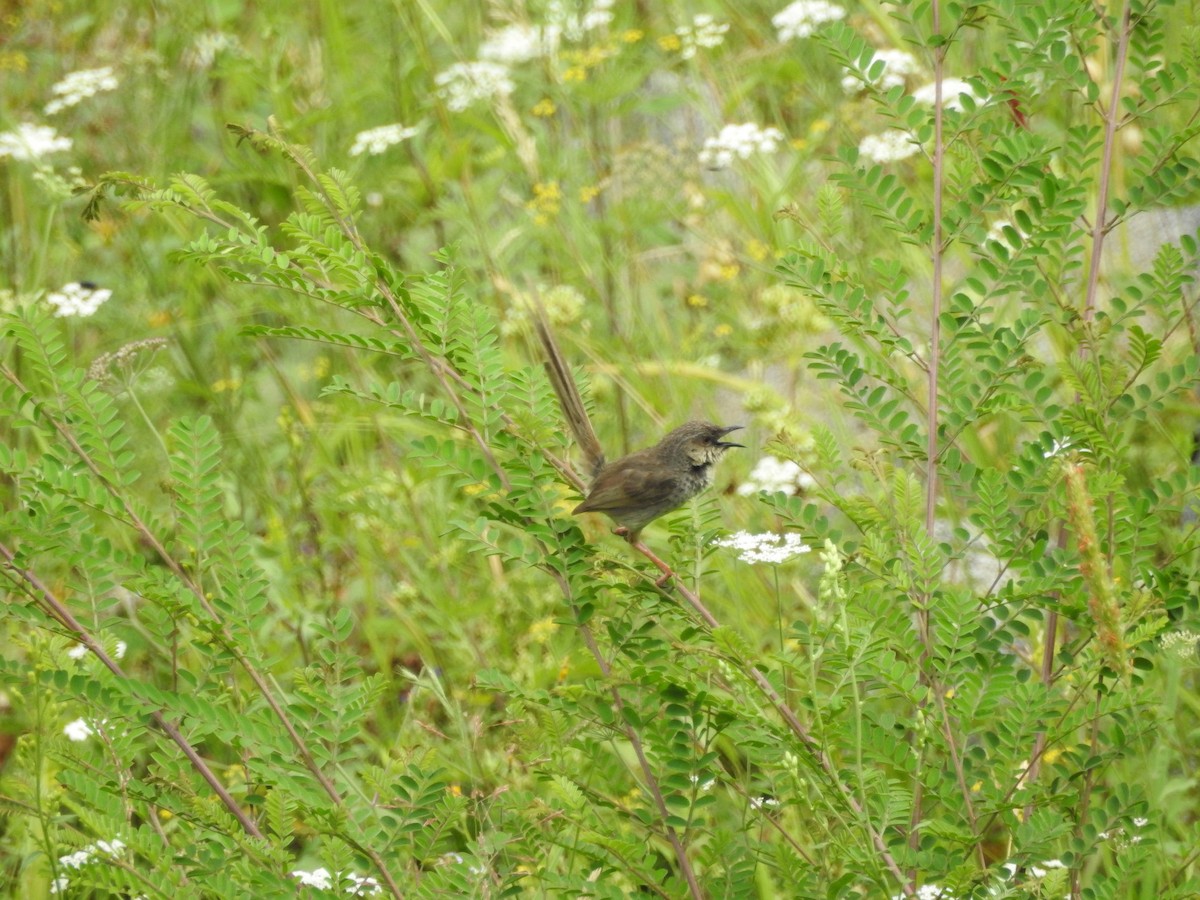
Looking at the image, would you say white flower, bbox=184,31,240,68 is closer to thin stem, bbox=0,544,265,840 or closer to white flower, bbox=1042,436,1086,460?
thin stem, bbox=0,544,265,840

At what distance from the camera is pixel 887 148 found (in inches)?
179

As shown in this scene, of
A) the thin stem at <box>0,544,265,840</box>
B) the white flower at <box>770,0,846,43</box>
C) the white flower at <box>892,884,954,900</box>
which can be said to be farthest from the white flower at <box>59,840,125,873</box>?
the white flower at <box>770,0,846,43</box>

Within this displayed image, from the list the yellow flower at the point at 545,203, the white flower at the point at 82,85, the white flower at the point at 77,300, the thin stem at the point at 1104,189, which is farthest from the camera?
the white flower at the point at 82,85

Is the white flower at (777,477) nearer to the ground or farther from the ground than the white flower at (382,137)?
nearer to the ground

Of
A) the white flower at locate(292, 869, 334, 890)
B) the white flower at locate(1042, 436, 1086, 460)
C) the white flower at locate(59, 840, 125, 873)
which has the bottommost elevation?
the white flower at locate(292, 869, 334, 890)

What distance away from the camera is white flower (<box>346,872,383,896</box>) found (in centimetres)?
217

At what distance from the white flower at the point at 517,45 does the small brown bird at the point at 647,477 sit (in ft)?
8.06

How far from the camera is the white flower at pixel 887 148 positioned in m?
4.46

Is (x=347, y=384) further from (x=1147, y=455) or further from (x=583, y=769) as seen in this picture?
(x=1147, y=455)

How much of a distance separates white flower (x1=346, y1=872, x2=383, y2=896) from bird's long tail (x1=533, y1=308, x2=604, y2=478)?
38.5 inches

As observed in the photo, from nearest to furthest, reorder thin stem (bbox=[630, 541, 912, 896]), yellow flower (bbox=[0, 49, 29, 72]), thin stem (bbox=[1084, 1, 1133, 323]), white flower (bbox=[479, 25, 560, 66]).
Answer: thin stem (bbox=[630, 541, 912, 896]) < thin stem (bbox=[1084, 1, 1133, 323]) < white flower (bbox=[479, 25, 560, 66]) < yellow flower (bbox=[0, 49, 29, 72])

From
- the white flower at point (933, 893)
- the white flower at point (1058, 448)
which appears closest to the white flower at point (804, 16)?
the white flower at point (1058, 448)

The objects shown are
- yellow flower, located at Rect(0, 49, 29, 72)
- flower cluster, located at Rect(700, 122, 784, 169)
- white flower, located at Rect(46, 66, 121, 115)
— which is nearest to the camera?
flower cluster, located at Rect(700, 122, 784, 169)

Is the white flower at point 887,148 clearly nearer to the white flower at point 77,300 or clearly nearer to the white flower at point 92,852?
the white flower at point 77,300
